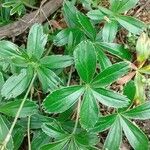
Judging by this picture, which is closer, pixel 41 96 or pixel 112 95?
pixel 112 95

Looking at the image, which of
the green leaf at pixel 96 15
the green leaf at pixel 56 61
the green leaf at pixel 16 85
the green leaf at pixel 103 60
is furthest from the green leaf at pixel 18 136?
the green leaf at pixel 96 15

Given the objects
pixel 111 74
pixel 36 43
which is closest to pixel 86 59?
pixel 111 74

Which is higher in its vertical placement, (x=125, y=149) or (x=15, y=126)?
(x=15, y=126)

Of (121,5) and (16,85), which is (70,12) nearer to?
(121,5)

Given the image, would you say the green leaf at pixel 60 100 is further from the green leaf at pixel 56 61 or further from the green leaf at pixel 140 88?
the green leaf at pixel 140 88

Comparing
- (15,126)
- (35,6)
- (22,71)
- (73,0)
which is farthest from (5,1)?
(15,126)

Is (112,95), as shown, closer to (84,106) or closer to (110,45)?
(84,106)

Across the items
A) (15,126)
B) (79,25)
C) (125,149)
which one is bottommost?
(125,149)
